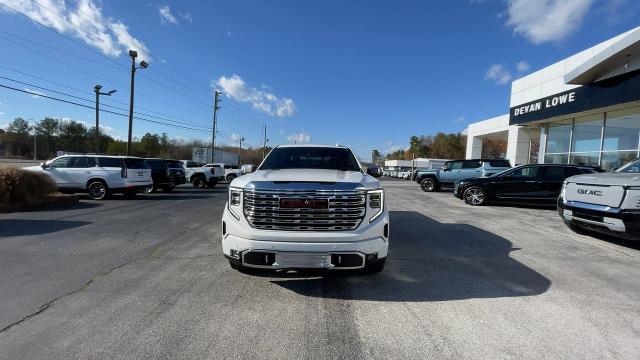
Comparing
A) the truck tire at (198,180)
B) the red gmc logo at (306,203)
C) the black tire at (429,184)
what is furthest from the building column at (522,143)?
the red gmc logo at (306,203)

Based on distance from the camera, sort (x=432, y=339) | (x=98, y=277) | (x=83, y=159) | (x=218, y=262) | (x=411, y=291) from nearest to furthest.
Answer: (x=432, y=339)
(x=411, y=291)
(x=98, y=277)
(x=218, y=262)
(x=83, y=159)

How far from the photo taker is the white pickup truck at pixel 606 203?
18.2 feet

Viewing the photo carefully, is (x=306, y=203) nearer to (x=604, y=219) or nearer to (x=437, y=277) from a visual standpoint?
(x=437, y=277)

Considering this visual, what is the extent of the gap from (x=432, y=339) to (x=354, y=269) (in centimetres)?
97

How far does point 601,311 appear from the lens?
3.49 metres

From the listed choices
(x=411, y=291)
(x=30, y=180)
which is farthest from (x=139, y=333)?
(x=30, y=180)

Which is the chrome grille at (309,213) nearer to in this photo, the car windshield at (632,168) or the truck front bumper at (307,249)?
the truck front bumper at (307,249)

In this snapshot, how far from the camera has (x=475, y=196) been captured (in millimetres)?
12422

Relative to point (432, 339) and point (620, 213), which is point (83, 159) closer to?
point (432, 339)

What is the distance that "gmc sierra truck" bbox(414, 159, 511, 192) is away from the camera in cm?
1691

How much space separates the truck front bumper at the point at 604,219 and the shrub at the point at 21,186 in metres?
14.4

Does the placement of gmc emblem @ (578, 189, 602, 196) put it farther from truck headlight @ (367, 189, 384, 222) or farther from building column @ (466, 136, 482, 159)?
building column @ (466, 136, 482, 159)

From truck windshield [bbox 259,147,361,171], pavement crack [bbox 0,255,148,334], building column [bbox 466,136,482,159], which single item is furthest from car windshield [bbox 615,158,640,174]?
building column [bbox 466,136,482,159]

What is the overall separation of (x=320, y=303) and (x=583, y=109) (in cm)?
1770
